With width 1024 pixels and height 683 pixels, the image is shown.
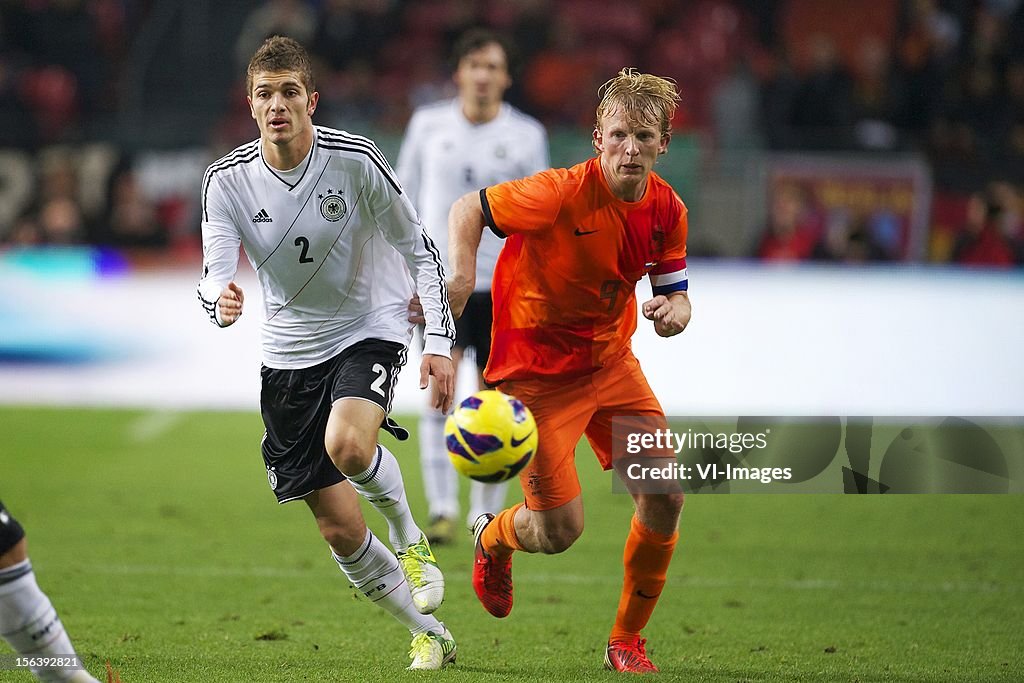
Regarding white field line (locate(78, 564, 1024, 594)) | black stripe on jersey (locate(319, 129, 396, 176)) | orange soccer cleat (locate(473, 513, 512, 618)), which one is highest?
black stripe on jersey (locate(319, 129, 396, 176))

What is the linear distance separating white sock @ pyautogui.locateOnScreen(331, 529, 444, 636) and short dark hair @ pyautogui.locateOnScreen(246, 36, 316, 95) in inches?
69.4

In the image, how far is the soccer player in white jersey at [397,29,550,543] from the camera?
7.59 m

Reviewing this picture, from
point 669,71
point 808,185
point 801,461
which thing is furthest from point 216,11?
point 801,461

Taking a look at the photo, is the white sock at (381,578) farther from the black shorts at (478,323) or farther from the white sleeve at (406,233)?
the black shorts at (478,323)

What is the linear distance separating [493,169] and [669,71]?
32.3 feet

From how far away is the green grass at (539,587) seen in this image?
5.16m

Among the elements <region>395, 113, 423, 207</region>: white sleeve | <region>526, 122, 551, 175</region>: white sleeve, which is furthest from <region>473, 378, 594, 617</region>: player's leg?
<region>395, 113, 423, 207</region>: white sleeve

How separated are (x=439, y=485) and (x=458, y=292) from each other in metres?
3.09

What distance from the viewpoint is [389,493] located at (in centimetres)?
504

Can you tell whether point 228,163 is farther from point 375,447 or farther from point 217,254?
point 375,447

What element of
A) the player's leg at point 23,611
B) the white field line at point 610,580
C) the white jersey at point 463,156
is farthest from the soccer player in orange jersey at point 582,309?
the white jersey at point 463,156

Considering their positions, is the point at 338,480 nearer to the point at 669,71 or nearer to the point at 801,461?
the point at 801,461

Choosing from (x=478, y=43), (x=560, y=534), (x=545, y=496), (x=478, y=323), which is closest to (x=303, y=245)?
(x=545, y=496)

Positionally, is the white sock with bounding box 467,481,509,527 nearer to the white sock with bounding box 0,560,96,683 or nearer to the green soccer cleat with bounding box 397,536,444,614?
the green soccer cleat with bounding box 397,536,444,614
